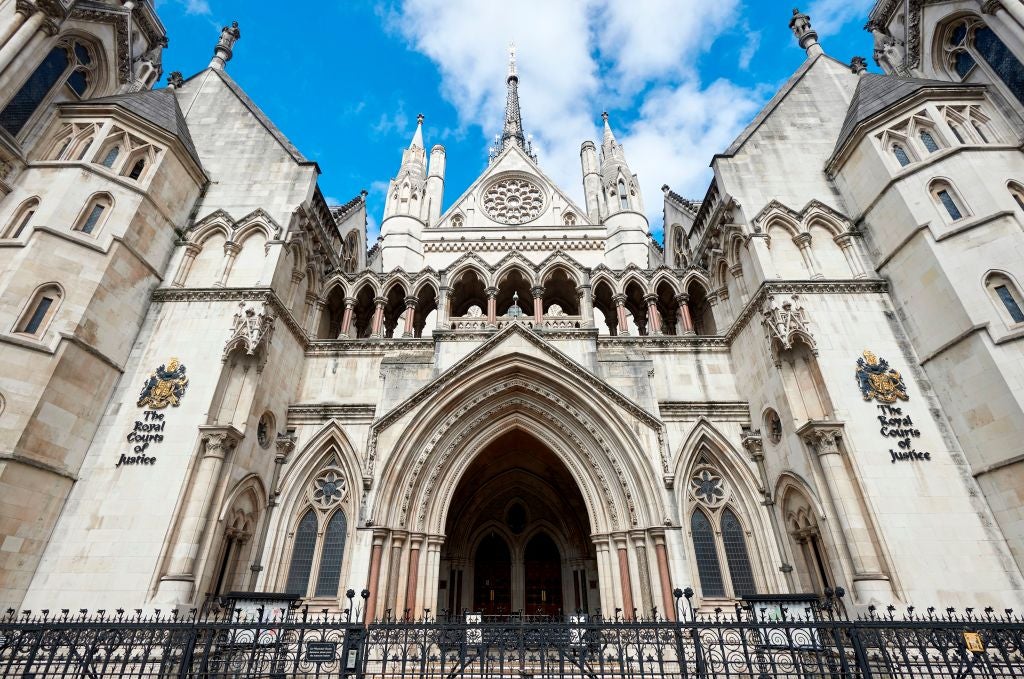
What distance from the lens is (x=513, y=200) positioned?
1312 inches

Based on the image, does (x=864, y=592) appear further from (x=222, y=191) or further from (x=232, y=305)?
(x=222, y=191)

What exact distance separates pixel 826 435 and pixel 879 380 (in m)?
2.17

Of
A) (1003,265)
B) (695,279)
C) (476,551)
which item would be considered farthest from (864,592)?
(476,551)

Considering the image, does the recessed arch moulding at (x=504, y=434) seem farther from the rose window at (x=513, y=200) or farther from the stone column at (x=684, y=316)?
the rose window at (x=513, y=200)

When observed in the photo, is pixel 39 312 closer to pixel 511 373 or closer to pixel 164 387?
pixel 164 387

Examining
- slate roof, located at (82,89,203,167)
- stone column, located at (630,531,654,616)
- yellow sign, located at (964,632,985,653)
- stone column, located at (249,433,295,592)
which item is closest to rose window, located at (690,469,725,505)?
stone column, located at (630,531,654,616)

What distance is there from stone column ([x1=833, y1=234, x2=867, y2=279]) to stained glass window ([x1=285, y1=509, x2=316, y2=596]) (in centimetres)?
1691

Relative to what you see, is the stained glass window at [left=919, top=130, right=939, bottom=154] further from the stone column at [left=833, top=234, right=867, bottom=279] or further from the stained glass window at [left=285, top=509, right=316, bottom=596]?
the stained glass window at [left=285, top=509, right=316, bottom=596]

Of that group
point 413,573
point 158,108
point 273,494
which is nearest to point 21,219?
point 158,108

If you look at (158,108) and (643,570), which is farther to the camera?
(158,108)

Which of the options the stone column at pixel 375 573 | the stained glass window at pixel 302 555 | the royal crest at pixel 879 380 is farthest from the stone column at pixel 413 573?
the royal crest at pixel 879 380

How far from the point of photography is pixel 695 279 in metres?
18.7

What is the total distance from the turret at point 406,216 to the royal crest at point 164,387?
1503 centimetres

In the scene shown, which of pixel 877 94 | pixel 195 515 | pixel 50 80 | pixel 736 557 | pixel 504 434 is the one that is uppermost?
pixel 877 94
